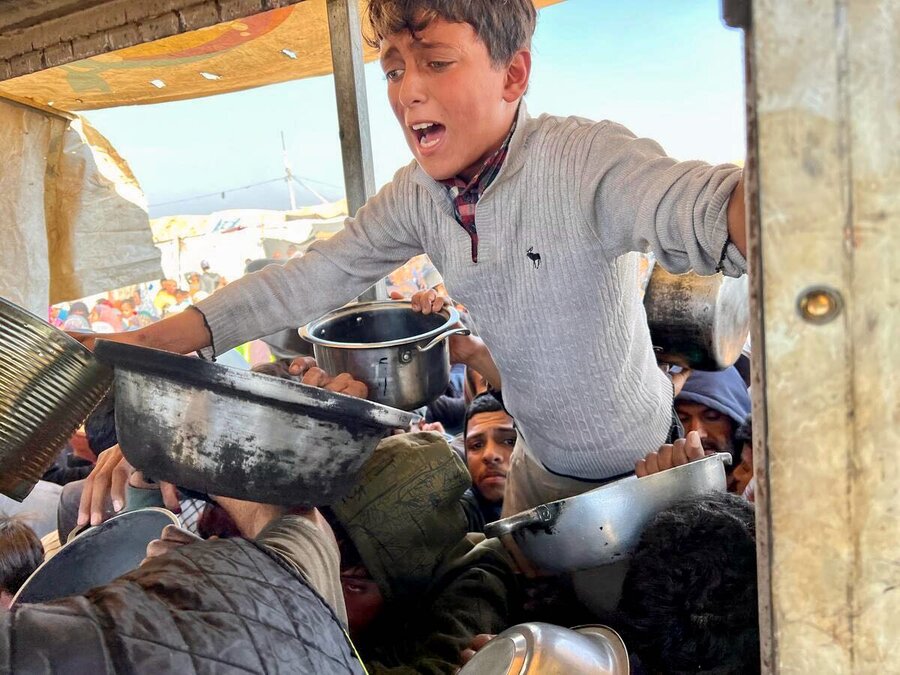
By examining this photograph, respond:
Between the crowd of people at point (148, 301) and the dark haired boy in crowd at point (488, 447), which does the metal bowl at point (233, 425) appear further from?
the crowd of people at point (148, 301)

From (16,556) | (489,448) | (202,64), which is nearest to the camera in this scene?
(16,556)

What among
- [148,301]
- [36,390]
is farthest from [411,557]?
[148,301]

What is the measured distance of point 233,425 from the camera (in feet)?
4.17

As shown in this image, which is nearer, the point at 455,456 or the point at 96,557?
the point at 96,557

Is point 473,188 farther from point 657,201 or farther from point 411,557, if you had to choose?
point 411,557

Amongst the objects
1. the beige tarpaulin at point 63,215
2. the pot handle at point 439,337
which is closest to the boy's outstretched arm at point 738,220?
the pot handle at point 439,337

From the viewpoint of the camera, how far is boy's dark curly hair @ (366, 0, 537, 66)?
155cm

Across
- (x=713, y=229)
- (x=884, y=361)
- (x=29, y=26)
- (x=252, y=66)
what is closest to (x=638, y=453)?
(x=713, y=229)

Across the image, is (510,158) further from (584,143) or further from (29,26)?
(29,26)

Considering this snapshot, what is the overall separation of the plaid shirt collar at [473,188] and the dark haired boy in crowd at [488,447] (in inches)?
56.7

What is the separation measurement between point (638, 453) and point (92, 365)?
139cm

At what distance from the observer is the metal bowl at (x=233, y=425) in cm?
124

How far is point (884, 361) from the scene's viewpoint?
1.74 feet

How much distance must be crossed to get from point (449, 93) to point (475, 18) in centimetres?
17
